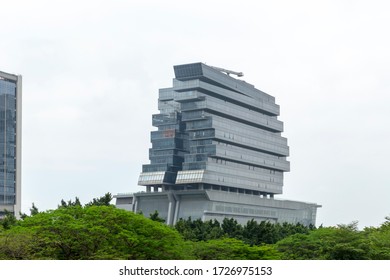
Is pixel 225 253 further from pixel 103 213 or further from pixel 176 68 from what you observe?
pixel 176 68

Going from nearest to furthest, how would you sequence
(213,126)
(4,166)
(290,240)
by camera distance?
(290,240) → (4,166) → (213,126)

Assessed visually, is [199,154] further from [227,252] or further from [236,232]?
[227,252]

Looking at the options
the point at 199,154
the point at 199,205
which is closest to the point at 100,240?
the point at 199,205

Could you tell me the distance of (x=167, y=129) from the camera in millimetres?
180625

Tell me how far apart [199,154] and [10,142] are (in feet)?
147

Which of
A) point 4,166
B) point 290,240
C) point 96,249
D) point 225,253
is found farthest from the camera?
point 4,166

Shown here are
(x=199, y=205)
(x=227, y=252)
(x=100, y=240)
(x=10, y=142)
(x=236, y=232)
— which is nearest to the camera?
(x=100, y=240)

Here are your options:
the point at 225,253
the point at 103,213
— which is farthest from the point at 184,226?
the point at 103,213

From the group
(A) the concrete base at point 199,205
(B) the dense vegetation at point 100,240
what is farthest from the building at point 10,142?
(B) the dense vegetation at point 100,240

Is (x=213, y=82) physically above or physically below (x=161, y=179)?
above

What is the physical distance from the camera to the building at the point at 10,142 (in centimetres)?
16150

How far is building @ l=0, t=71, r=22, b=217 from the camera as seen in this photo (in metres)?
162

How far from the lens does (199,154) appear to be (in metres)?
178

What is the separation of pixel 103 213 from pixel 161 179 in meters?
118
